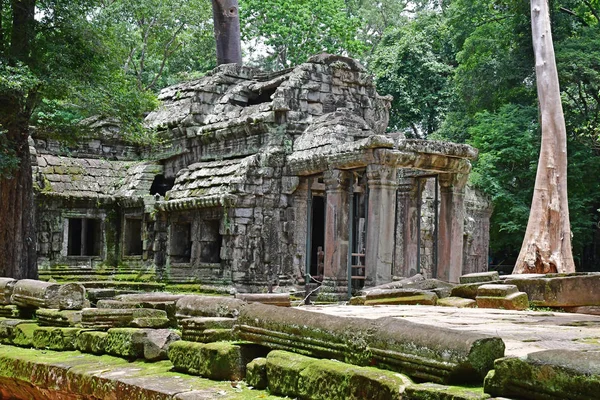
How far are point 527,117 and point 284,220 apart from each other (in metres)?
12.3

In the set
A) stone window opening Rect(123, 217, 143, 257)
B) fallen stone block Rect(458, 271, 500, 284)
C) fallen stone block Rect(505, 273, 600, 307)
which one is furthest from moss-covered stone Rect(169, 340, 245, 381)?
stone window opening Rect(123, 217, 143, 257)

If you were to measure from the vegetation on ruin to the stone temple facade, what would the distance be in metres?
2.04

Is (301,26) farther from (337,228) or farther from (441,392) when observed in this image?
(441,392)

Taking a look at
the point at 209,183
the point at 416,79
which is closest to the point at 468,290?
the point at 209,183

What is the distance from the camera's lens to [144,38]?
3647cm

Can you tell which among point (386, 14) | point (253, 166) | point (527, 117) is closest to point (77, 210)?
point (253, 166)

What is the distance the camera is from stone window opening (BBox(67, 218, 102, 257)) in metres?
24.0

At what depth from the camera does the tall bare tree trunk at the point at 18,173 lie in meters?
15.6

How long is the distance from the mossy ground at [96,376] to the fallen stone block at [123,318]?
350 millimetres

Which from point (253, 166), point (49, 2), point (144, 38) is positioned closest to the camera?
point (49, 2)

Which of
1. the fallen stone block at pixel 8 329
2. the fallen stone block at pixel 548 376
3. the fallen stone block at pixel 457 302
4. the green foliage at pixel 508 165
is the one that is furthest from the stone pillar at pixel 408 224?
the fallen stone block at pixel 548 376

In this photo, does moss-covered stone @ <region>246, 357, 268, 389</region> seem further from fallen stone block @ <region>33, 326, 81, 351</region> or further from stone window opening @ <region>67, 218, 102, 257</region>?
stone window opening @ <region>67, 218, 102, 257</region>

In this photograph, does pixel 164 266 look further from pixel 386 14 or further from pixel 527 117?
pixel 386 14

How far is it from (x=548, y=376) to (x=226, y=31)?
27659 mm
